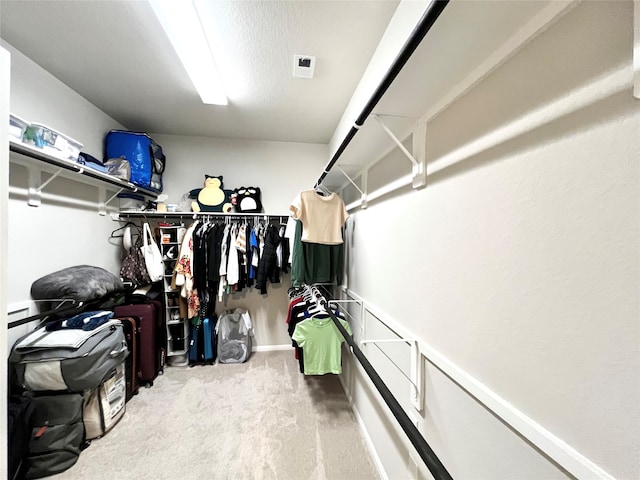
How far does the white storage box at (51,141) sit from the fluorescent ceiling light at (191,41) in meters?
1.05

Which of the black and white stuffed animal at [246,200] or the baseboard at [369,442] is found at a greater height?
the black and white stuffed animal at [246,200]

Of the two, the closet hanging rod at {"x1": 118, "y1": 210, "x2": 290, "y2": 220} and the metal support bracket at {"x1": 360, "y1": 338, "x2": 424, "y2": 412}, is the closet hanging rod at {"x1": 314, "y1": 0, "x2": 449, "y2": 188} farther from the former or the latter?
the closet hanging rod at {"x1": 118, "y1": 210, "x2": 290, "y2": 220}

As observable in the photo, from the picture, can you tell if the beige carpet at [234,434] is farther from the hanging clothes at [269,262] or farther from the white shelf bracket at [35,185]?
the white shelf bracket at [35,185]

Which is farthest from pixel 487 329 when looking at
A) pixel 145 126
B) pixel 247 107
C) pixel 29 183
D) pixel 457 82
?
pixel 145 126

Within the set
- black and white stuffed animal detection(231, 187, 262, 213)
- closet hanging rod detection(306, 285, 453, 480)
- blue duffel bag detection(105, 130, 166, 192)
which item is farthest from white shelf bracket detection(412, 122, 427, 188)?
blue duffel bag detection(105, 130, 166, 192)

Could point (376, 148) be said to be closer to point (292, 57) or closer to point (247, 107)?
point (292, 57)

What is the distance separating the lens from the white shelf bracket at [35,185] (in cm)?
182

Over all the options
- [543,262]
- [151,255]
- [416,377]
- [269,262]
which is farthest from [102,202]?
[543,262]

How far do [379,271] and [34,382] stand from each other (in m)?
2.41

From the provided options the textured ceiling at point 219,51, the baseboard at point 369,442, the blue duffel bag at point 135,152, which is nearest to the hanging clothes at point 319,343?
the baseboard at point 369,442

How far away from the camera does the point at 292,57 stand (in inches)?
67.4

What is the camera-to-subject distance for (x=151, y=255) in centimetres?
272

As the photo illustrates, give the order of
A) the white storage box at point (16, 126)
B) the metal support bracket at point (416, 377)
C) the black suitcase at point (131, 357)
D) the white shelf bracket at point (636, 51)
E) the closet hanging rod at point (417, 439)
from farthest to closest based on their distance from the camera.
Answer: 1. the black suitcase at point (131, 357)
2. the white storage box at point (16, 126)
3. the metal support bracket at point (416, 377)
4. the closet hanging rod at point (417, 439)
5. the white shelf bracket at point (636, 51)

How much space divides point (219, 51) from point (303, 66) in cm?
57
